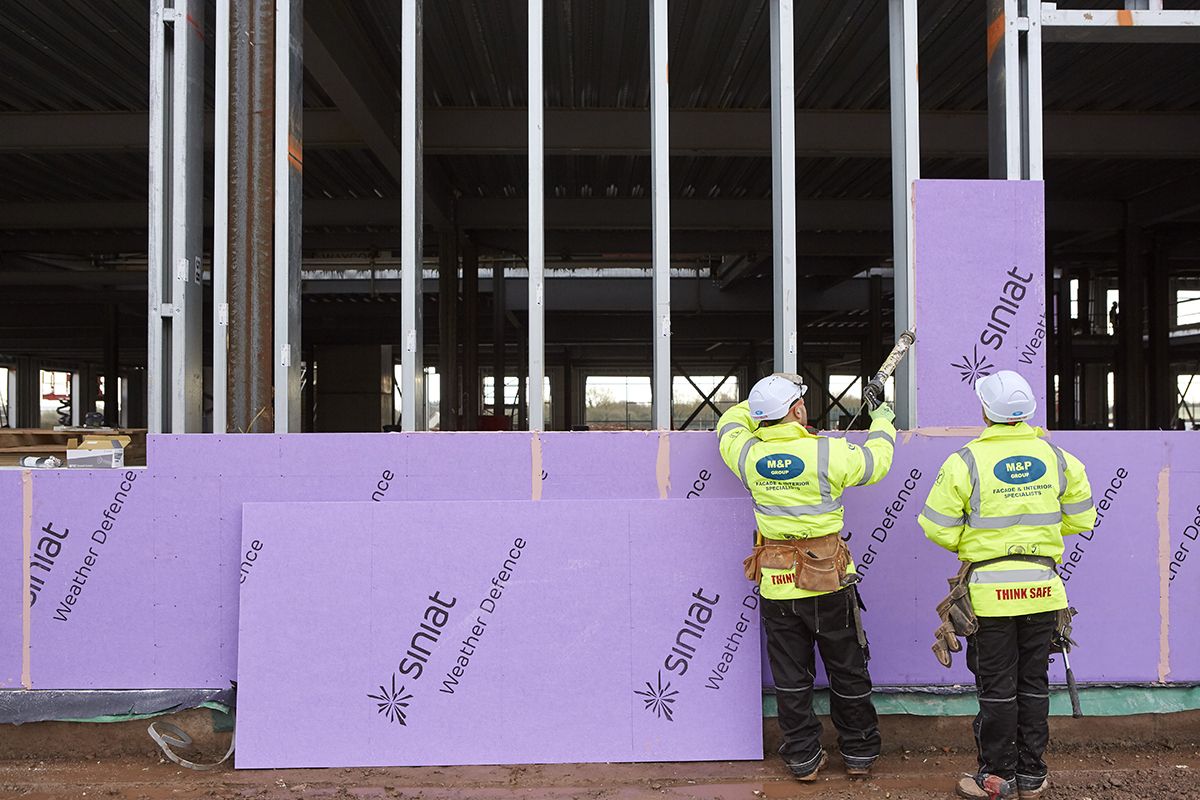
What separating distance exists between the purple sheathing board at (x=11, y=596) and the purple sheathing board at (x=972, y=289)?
493 centimetres

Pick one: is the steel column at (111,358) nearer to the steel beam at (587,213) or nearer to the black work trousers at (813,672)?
the steel beam at (587,213)

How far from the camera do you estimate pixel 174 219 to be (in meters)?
4.93

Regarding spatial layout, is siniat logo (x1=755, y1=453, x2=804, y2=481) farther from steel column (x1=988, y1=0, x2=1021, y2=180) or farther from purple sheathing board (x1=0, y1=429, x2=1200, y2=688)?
steel column (x1=988, y1=0, x2=1021, y2=180)

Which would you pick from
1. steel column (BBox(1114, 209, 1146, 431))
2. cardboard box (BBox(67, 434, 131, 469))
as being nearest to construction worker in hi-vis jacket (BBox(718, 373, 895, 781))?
cardboard box (BBox(67, 434, 131, 469))

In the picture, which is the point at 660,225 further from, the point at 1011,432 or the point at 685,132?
the point at 685,132

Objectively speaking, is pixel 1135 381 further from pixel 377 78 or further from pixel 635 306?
pixel 377 78

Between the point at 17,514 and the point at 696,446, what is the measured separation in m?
3.64

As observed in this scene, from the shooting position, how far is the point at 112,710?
462 cm

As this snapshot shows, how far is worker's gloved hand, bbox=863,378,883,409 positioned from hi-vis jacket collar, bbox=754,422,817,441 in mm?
355

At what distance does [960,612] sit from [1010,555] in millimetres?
349

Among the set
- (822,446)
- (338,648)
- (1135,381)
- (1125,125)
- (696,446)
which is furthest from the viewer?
(1135,381)

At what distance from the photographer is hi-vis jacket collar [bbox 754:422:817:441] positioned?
4.20 m

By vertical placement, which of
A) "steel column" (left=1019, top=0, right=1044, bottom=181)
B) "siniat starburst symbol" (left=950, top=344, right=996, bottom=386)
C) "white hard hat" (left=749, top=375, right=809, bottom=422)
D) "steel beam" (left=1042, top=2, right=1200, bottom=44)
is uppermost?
"steel beam" (left=1042, top=2, right=1200, bottom=44)

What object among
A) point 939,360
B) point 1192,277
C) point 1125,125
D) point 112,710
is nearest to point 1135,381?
point 1125,125
